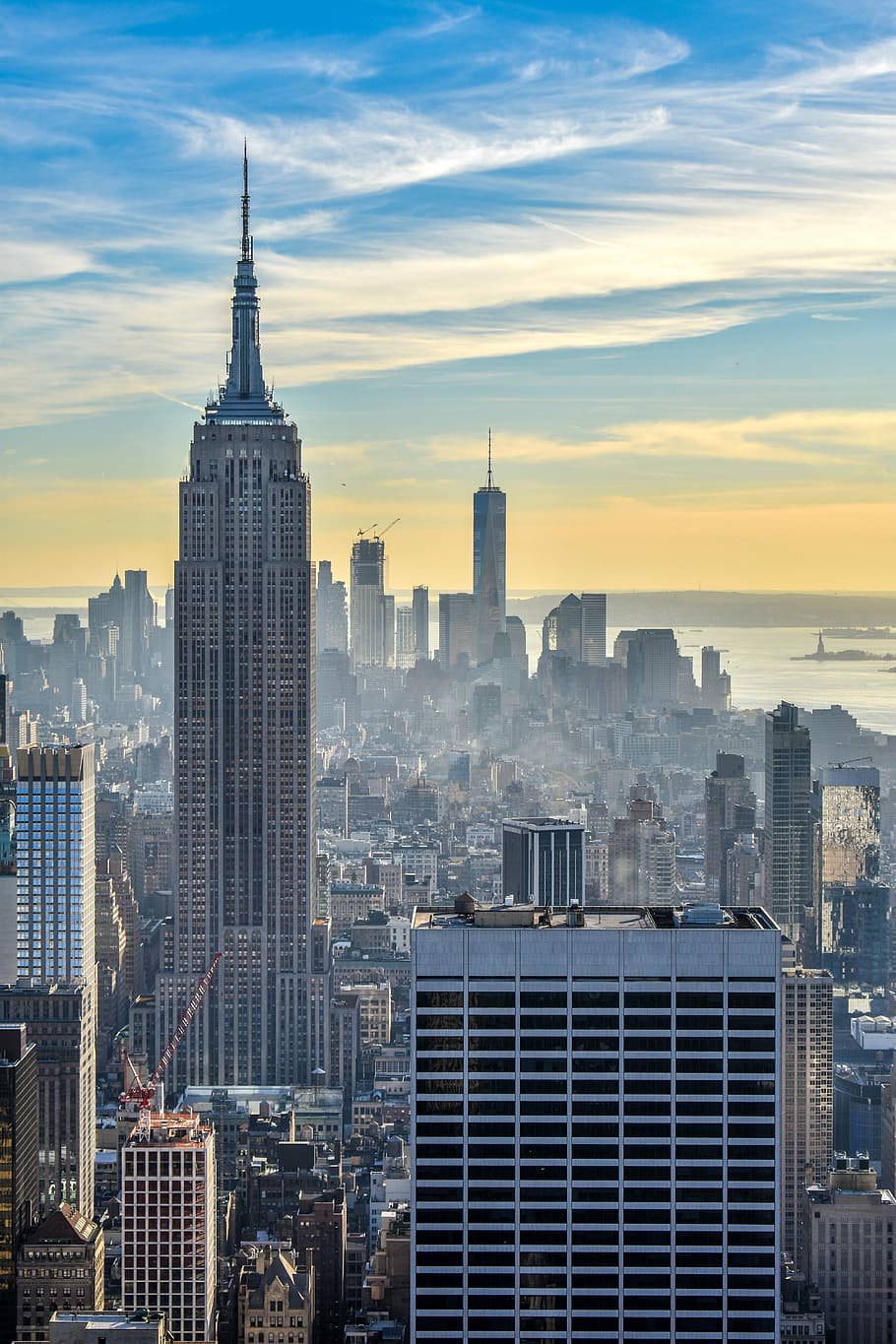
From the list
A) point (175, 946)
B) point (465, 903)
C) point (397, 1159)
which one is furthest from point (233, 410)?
point (465, 903)

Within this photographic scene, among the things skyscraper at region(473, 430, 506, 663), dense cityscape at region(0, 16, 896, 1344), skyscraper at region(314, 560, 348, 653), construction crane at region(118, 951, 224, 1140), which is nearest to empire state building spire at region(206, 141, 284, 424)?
dense cityscape at region(0, 16, 896, 1344)

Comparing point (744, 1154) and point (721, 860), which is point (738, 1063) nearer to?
point (744, 1154)

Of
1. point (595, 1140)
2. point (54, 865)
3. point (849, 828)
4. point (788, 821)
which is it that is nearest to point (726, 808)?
point (788, 821)

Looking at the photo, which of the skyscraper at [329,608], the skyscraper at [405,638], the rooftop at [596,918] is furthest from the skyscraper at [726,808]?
the rooftop at [596,918]

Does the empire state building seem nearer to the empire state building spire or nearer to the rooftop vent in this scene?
the empire state building spire

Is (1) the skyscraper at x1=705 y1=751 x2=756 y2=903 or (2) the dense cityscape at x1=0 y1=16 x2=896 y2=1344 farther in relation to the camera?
(1) the skyscraper at x1=705 y1=751 x2=756 y2=903

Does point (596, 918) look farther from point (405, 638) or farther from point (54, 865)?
point (405, 638)
